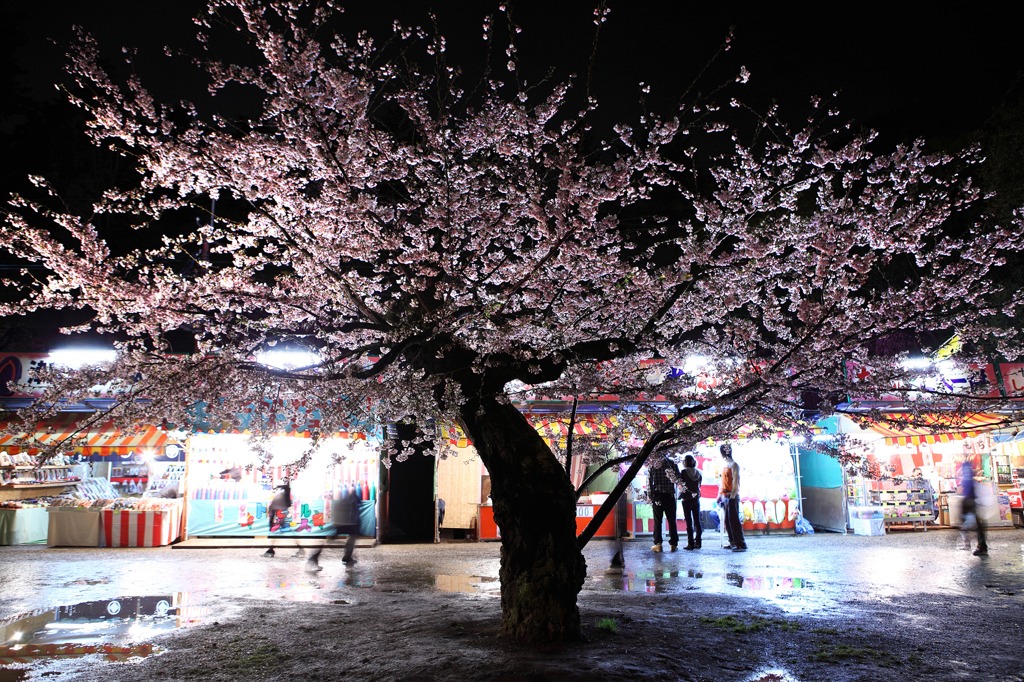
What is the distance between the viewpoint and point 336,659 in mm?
6207

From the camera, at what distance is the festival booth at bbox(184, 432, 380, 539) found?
1584cm

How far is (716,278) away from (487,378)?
3.05 m

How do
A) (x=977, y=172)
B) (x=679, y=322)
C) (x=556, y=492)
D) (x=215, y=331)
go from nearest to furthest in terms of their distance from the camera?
(x=556, y=492) → (x=215, y=331) → (x=679, y=322) → (x=977, y=172)

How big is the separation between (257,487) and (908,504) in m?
17.0

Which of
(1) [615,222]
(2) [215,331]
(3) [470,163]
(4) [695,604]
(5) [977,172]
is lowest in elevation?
(4) [695,604]

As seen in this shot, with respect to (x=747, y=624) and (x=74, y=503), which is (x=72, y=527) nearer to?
(x=74, y=503)

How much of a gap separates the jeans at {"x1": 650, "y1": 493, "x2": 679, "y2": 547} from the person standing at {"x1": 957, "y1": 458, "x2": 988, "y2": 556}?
5.66m

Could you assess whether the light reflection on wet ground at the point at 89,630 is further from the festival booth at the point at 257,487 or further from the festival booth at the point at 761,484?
the festival booth at the point at 761,484

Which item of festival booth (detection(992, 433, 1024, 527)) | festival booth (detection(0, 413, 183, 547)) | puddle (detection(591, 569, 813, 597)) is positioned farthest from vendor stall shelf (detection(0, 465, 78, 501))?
festival booth (detection(992, 433, 1024, 527))

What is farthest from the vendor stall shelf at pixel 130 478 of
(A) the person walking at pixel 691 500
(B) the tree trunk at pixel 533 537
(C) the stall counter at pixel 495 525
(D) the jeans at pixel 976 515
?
(D) the jeans at pixel 976 515

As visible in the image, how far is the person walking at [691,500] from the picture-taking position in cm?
1450

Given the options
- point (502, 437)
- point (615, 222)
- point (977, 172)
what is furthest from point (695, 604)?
point (977, 172)

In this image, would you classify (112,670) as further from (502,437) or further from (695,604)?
(695,604)

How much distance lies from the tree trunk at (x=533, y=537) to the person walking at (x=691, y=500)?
8134mm
